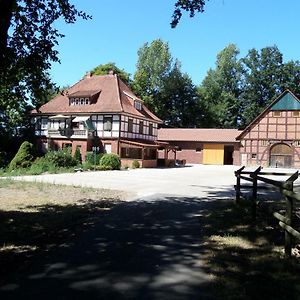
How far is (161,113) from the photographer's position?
68.8 m

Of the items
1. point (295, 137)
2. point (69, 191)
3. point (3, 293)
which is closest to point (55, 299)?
point (3, 293)

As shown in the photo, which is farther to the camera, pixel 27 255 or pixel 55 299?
pixel 27 255

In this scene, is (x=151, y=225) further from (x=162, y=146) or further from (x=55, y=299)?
(x=162, y=146)

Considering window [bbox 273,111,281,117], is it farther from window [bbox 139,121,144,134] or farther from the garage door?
window [bbox 139,121,144,134]

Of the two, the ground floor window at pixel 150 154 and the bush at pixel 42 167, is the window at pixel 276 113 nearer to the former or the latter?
the ground floor window at pixel 150 154

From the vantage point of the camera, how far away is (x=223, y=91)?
243 ft

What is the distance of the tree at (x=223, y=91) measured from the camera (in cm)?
7119

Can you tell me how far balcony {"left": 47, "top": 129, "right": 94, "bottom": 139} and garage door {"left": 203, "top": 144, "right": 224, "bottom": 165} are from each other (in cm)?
1864

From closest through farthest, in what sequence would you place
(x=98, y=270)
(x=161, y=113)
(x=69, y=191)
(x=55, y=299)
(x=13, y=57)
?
(x=55, y=299) → (x=98, y=270) → (x=13, y=57) → (x=69, y=191) → (x=161, y=113)

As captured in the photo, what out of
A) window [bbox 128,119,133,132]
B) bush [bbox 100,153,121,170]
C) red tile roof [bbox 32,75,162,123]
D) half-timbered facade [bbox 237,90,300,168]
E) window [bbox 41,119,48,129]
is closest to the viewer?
bush [bbox 100,153,121,170]

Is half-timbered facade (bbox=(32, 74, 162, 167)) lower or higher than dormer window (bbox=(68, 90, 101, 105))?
lower

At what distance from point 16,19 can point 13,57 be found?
1171mm

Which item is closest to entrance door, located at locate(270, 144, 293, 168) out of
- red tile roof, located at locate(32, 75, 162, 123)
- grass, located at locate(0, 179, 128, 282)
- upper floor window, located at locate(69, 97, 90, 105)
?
red tile roof, located at locate(32, 75, 162, 123)

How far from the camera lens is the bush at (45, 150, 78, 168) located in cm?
3356
